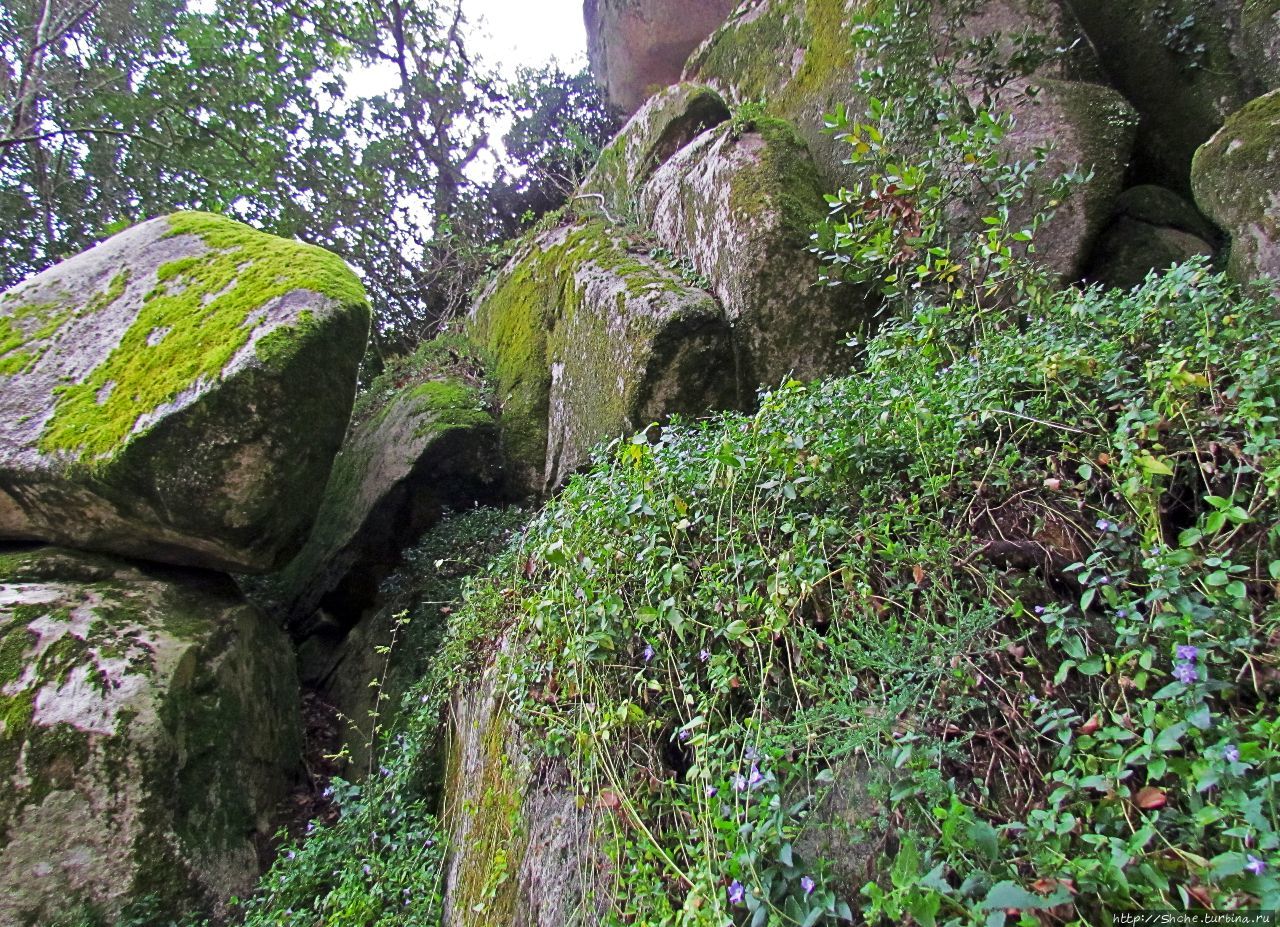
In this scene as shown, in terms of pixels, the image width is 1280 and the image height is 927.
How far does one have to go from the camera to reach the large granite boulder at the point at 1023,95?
10.8 ft

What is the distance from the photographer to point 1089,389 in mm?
2031

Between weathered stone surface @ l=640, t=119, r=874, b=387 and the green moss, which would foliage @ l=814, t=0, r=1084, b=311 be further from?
the green moss

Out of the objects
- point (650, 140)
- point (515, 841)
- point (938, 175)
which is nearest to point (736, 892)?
point (515, 841)

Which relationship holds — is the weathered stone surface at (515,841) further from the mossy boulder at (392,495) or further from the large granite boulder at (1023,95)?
the large granite boulder at (1023,95)

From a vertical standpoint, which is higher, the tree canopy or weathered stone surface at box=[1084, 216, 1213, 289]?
the tree canopy

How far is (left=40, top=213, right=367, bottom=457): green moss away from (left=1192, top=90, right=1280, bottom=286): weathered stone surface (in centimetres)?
438

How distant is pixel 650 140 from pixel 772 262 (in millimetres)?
2635

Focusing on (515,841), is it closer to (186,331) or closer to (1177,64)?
(186,331)

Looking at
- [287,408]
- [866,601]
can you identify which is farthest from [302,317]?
[866,601]

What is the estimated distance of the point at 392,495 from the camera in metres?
5.10

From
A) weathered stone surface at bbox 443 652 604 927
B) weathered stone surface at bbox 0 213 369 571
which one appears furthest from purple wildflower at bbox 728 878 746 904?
weathered stone surface at bbox 0 213 369 571

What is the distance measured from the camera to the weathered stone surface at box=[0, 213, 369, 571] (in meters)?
3.84

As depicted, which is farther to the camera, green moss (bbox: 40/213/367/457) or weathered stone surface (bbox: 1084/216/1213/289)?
green moss (bbox: 40/213/367/457)

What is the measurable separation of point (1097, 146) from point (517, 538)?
356 centimetres
